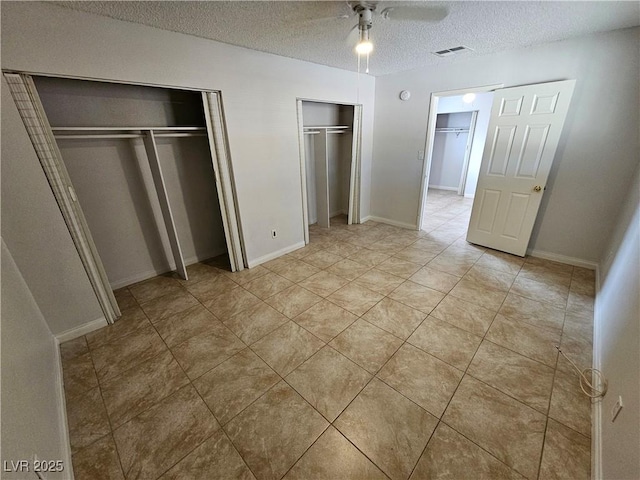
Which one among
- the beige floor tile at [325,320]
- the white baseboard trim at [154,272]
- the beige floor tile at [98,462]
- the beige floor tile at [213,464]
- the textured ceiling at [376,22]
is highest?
the textured ceiling at [376,22]

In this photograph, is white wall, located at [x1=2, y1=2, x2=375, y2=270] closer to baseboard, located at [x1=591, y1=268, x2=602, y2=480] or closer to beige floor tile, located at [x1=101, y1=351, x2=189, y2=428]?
beige floor tile, located at [x1=101, y1=351, x2=189, y2=428]

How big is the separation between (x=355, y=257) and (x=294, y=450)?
240cm

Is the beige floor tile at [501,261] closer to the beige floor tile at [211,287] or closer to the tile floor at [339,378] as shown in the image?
the tile floor at [339,378]

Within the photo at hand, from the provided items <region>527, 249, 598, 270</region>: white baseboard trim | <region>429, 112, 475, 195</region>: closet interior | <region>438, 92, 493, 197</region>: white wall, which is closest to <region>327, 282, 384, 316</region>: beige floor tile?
<region>527, 249, 598, 270</region>: white baseboard trim

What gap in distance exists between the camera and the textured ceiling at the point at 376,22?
1.83 metres

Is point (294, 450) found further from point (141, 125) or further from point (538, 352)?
point (141, 125)

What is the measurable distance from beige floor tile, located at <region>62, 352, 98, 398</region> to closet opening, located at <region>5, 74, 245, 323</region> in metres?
0.45

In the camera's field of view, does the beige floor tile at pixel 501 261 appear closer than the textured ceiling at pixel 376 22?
No

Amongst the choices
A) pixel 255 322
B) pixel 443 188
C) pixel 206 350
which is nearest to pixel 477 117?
pixel 443 188

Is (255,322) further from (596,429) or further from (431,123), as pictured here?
(431,123)

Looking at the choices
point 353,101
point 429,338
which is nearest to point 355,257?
point 429,338

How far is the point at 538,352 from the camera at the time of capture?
76.6 inches

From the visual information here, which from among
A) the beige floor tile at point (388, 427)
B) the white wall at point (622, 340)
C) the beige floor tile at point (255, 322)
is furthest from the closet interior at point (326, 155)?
the white wall at point (622, 340)

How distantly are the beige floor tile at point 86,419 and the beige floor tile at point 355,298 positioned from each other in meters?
1.85
